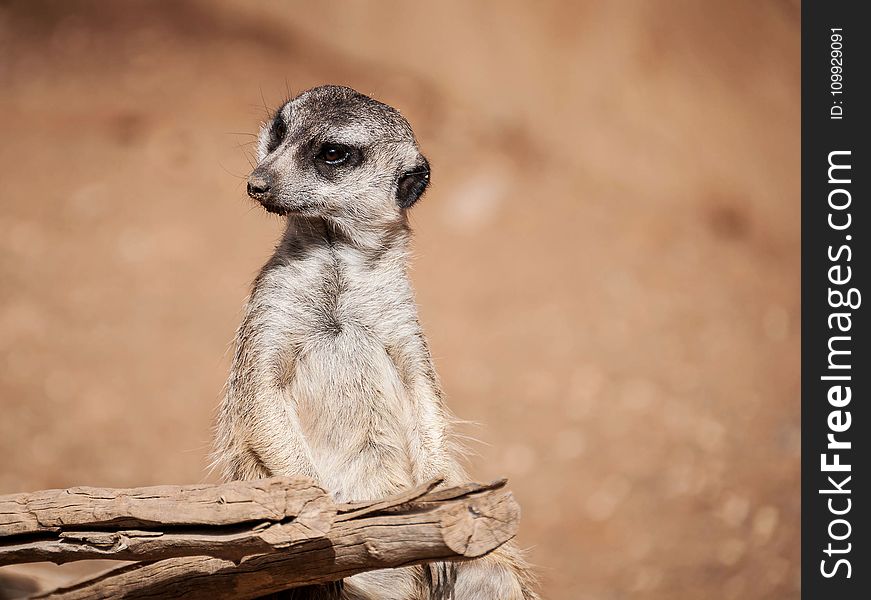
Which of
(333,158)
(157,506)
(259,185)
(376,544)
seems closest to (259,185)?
(259,185)

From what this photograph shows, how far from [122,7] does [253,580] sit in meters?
5.02

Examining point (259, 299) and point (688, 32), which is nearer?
point (259, 299)

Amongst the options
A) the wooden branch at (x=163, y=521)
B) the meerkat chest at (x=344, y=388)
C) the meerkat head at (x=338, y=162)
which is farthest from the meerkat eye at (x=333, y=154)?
the wooden branch at (x=163, y=521)

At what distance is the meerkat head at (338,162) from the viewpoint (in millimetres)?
2615

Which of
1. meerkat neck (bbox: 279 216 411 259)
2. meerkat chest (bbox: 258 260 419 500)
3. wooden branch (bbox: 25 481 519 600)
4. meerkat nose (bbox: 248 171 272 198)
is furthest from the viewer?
meerkat neck (bbox: 279 216 411 259)

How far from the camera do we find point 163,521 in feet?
6.98

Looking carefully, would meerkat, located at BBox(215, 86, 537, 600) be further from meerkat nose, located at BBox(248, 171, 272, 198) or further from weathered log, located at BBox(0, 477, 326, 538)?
weathered log, located at BBox(0, 477, 326, 538)

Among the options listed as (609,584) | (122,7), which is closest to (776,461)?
(609,584)

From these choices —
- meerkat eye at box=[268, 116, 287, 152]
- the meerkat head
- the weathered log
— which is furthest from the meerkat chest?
the weathered log

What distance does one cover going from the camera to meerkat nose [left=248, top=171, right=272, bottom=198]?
254 centimetres

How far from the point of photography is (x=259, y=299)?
273 centimetres

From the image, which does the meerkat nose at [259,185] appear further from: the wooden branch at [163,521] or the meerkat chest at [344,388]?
the wooden branch at [163,521]

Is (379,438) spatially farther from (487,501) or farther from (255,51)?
(255,51)

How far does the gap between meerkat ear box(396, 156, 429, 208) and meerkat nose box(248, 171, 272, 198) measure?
447 millimetres
